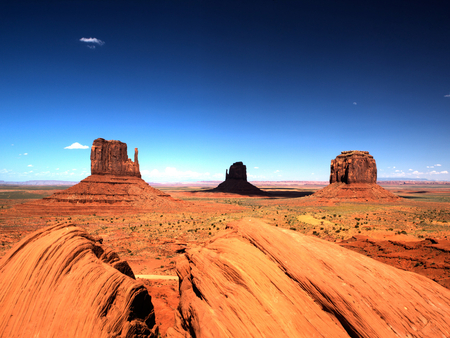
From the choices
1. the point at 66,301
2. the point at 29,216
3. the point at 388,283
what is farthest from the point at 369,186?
the point at 29,216

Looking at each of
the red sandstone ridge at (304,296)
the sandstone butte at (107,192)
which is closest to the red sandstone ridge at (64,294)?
the red sandstone ridge at (304,296)

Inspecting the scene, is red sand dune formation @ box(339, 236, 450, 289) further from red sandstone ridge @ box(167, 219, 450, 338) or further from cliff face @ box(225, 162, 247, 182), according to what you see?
cliff face @ box(225, 162, 247, 182)

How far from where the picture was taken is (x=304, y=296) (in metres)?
5.51

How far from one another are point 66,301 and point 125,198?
47629mm

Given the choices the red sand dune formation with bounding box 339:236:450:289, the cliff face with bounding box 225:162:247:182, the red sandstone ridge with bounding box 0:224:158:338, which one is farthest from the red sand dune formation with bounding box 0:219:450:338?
the cliff face with bounding box 225:162:247:182

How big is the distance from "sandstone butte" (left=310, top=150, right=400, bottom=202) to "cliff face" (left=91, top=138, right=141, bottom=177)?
5920cm

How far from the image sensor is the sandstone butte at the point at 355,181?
63.9 m

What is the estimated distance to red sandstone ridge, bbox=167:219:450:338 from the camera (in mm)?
4855

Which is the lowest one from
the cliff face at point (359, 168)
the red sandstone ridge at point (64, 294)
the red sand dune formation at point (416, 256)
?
the red sand dune formation at point (416, 256)

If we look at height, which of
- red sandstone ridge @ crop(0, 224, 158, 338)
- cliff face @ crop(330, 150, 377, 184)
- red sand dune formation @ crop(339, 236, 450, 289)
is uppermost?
cliff face @ crop(330, 150, 377, 184)

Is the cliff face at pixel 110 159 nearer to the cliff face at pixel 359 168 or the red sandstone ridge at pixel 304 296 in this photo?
the red sandstone ridge at pixel 304 296

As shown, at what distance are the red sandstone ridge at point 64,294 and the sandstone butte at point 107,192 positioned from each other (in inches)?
1630

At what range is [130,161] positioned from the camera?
58875 mm

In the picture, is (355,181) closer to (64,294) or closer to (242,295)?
A: (242,295)
